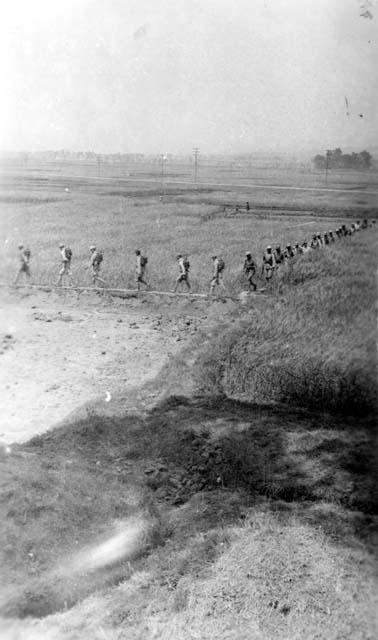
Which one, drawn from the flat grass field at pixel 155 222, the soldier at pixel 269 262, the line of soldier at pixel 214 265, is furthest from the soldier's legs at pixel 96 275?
the soldier at pixel 269 262

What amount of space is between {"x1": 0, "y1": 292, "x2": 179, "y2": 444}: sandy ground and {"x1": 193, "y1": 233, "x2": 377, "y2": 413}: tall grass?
71.4 inches

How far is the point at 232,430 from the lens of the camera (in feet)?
20.5

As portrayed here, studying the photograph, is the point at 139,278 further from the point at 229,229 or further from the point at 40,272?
the point at 229,229

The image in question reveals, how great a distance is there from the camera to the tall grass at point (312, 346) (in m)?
5.07

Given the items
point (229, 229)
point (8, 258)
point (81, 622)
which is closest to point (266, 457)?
point (81, 622)

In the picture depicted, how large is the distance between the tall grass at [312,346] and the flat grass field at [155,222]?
4.50 feet

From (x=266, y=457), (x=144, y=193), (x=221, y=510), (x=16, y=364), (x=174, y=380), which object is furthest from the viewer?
(x=144, y=193)

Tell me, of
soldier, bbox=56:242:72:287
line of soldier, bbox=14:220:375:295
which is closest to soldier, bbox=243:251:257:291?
line of soldier, bbox=14:220:375:295

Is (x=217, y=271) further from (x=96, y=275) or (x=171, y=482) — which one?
(x=171, y=482)

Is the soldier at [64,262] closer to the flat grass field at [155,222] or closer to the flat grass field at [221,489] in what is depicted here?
the flat grass field at [155,222]

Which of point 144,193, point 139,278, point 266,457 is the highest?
point 144,193

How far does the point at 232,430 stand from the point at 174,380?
7.15ft

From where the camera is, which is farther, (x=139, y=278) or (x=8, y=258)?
(x=8, y=258)

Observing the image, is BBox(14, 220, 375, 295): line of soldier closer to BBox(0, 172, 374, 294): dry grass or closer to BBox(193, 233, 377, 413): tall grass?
BBox(0, 172, 374, 294): dry grass
